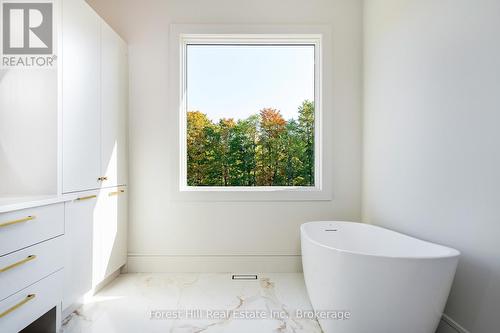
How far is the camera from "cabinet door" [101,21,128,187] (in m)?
2.08

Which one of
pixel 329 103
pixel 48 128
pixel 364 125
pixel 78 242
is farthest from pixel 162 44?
pixel 364 125

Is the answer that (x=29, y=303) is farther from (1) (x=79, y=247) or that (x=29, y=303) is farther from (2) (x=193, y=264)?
(2) (x=193, y=264)

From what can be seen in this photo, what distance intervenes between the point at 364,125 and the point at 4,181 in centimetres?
262

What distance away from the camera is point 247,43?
2.63 metres

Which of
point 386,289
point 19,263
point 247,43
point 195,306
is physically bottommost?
point 195,306

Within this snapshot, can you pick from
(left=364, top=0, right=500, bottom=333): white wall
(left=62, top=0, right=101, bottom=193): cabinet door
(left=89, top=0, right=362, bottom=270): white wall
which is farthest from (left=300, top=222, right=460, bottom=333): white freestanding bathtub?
(left=62, top=0, right=101, bottom=193): cabinet door

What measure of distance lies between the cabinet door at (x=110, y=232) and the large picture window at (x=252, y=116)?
626 mm

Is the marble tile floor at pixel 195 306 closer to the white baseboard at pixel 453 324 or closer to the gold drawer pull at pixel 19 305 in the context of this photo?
the gold drawer pull at pixel 19 305

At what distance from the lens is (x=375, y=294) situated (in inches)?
50.1

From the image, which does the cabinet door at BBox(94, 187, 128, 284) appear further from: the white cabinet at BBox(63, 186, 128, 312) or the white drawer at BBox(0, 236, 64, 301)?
the white drawer at BBox(0, 236, 64, 301)

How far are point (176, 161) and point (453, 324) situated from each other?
2.20 m

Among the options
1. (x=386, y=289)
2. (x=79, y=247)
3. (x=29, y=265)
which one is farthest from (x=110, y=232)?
(x=386, y=289)

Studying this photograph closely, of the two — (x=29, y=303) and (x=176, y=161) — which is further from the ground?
(x=176, y=161)

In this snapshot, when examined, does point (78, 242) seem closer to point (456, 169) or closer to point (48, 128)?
point (48, 128)
